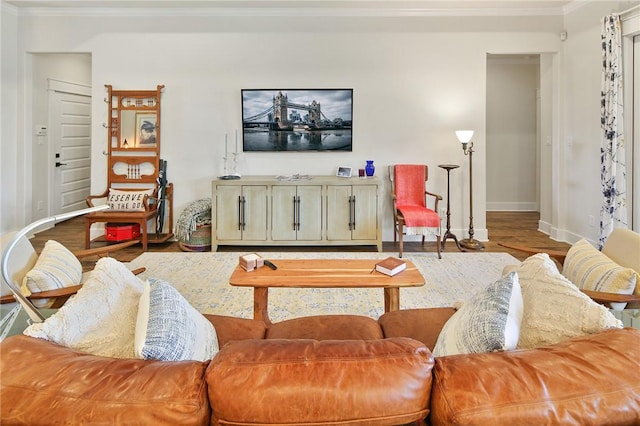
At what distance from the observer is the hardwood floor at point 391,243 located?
5.13 metres

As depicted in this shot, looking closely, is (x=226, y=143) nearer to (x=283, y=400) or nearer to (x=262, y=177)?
(x=262, y=177)

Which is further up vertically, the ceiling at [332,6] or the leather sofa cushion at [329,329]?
the ceiling at [332,6]

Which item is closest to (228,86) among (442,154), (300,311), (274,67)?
(274,67)

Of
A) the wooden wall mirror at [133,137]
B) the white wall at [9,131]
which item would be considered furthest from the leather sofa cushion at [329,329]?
the white wall at [9,131]

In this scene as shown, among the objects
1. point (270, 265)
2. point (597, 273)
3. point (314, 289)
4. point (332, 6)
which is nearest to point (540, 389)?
point (597, 273)

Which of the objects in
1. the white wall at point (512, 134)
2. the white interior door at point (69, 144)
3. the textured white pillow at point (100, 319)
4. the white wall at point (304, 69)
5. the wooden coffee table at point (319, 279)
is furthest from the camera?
the white wall at point (512, 134)

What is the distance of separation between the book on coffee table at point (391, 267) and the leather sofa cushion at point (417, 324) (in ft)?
1.92

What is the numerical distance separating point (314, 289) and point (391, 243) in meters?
2.06

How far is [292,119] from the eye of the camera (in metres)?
5.51

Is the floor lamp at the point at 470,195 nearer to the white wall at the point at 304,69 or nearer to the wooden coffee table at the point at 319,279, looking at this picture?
the white wall at the point at 304,69

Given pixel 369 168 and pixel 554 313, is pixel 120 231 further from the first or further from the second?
pixel 554 313

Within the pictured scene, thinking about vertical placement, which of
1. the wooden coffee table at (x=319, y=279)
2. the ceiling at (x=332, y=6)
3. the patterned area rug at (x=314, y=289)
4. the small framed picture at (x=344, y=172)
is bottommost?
the patterned area rug at (x=314, y=289)

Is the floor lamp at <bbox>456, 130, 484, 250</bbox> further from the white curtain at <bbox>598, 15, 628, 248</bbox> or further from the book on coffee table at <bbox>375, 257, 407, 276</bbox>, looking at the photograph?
the book on coffee table at <bbox>375, 257, 407, 276</bbox>

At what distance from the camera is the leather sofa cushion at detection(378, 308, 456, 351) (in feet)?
5.97
